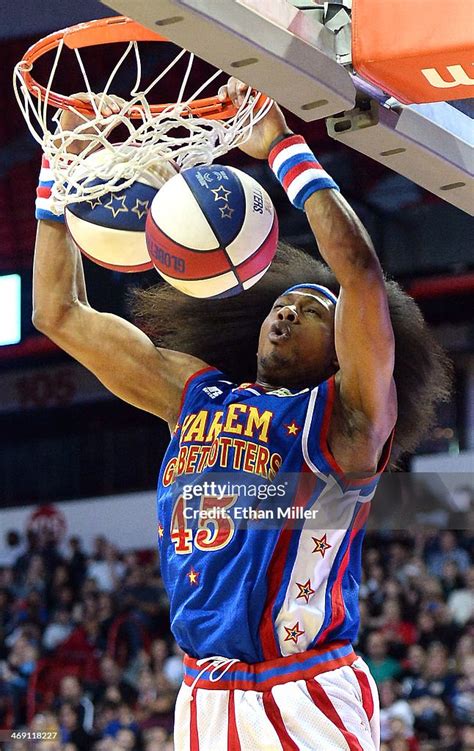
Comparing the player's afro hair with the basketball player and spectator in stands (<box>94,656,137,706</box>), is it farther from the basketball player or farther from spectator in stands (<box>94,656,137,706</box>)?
spectator in stands (<box>94,656,137,706</box>)

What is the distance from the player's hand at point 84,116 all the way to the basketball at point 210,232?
28 centimetres

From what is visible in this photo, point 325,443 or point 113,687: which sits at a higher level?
point 325,443

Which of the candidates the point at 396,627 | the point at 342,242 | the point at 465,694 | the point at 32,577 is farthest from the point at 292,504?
the point at 32,577

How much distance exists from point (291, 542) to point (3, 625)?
23.9ft

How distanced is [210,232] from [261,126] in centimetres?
29

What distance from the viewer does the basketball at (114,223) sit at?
3.13 metres

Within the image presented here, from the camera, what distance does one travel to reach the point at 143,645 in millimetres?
8906

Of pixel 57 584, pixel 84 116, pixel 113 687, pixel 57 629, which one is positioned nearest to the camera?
pixel 84 116

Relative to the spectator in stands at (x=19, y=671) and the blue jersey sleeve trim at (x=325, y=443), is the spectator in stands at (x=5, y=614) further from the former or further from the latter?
the blue jersey sleeve trim at (x=325, y=443)

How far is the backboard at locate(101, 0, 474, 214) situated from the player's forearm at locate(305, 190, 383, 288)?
165mm

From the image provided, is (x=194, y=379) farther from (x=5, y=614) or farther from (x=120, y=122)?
(x=5, y=614)

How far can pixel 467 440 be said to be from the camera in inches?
379

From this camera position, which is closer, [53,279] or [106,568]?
[53,279]

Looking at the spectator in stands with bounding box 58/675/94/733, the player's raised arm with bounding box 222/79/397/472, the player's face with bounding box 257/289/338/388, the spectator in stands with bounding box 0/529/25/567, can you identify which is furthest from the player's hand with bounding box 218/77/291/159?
the spectator in stands with bounding box 0/529/25/567
